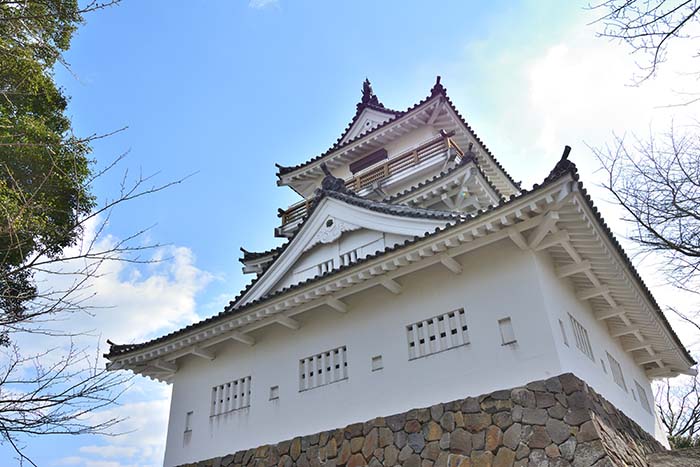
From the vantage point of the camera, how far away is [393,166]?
13344 mm

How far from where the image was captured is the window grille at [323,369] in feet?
26.7

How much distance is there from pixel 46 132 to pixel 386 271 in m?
5.91

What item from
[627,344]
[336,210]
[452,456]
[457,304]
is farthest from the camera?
[336,210]

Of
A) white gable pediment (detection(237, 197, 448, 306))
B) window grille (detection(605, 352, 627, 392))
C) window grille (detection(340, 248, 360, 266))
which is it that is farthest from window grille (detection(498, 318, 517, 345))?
window grille (detection(340, 248, 360, 266))

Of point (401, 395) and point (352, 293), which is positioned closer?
point (401, 395)

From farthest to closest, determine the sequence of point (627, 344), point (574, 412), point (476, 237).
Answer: point (627, 344) < point (476, 237) < point (574, 412)

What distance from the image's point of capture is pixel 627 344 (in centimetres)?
988

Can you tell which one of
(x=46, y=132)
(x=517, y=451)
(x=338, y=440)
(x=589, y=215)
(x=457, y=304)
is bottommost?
(x=517, y=451)

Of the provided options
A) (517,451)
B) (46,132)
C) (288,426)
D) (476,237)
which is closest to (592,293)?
(476,237)

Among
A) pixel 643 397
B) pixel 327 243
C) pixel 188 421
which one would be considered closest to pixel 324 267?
pixel 327 243

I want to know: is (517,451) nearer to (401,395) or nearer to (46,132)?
(401,395)

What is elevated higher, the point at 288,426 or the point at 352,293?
the point at 352,293

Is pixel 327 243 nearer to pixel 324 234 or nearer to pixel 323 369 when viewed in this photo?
pixel 324 234

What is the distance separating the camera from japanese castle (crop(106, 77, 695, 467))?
6336 millimetres
